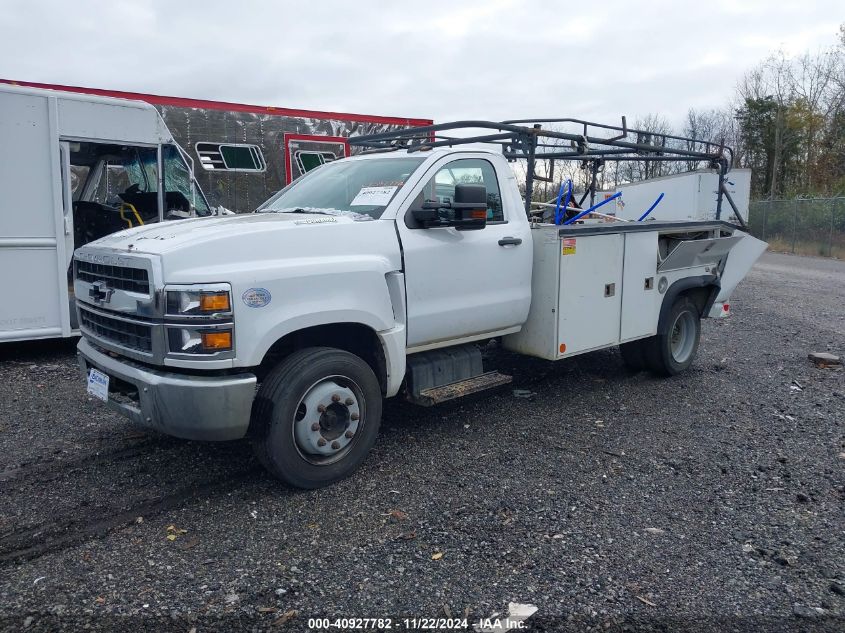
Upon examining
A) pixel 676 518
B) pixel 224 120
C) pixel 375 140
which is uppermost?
pixel 224 120

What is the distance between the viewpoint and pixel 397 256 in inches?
185

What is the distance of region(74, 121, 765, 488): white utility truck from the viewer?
3.86 meters

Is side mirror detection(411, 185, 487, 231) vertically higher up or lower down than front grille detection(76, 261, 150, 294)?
higher up

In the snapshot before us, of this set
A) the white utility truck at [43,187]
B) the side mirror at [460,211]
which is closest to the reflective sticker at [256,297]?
the side mirror at [460,211]

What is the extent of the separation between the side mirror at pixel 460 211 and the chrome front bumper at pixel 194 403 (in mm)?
1679

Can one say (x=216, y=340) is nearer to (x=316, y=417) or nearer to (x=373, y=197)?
(x=316, y=417)

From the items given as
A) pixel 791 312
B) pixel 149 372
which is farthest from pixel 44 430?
pixel 791 312

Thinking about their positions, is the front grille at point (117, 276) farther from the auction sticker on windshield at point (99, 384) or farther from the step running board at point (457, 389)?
the step running board at point (457, 389)

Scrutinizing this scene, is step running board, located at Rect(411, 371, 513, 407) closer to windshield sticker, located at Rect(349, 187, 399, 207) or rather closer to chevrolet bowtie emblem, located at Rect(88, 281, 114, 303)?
windshield sticker, located at Rect(349, 187, 399, 207)

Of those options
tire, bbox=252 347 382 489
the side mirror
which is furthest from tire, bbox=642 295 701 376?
tire, bbox=252 347 382 489

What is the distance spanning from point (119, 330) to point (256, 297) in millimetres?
955

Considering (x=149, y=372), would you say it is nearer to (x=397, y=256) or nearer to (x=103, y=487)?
(x=103, y=487)

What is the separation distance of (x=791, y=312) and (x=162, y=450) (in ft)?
34.9

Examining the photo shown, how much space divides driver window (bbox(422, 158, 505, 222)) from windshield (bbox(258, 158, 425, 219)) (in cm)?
19
